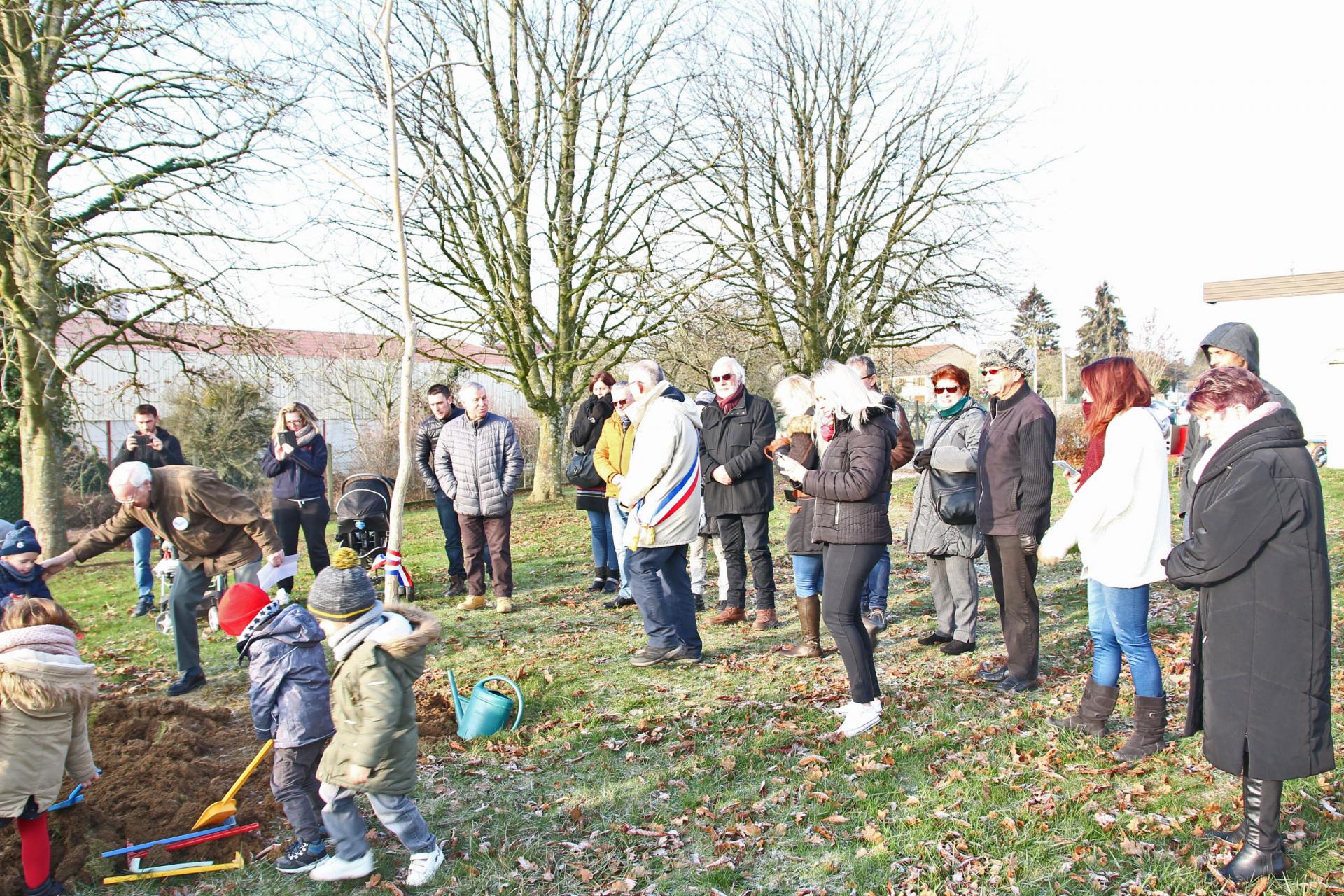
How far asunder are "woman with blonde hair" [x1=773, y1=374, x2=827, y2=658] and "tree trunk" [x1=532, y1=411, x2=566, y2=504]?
1190 centimetres

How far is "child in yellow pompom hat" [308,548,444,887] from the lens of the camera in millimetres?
3238

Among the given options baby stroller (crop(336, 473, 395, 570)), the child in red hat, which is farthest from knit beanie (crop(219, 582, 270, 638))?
baby stroller (crop(336, 473, 395, 570))

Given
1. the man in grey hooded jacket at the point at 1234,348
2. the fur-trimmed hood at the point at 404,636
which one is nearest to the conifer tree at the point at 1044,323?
the man in grey hooded jacket at the point at 1234,348

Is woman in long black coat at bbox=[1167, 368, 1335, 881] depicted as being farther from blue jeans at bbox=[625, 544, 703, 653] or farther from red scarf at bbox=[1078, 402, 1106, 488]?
blue jeans at bbox=[625, 544, 703, 653]

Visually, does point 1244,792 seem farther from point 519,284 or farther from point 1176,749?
point 519,284

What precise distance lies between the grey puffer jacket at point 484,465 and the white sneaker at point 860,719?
12.8ft

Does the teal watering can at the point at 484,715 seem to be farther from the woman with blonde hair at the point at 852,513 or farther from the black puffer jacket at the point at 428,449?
the black puffer jacket at the point at 428,449

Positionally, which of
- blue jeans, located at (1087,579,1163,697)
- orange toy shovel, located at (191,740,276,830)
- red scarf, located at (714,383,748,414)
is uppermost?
red scarf, located at (714,383,748,414)

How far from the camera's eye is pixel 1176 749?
434 centimetres

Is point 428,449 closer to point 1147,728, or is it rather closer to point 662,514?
point 662,514

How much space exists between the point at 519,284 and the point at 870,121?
32.5 feet

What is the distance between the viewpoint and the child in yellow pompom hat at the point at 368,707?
3238 mm

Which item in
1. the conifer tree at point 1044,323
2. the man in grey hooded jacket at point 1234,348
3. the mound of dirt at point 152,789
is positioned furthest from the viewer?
the conifer tree at point 1044,323

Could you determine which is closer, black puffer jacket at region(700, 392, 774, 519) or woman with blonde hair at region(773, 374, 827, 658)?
woman with blonde hair at region(773, 374, 827, 658)
